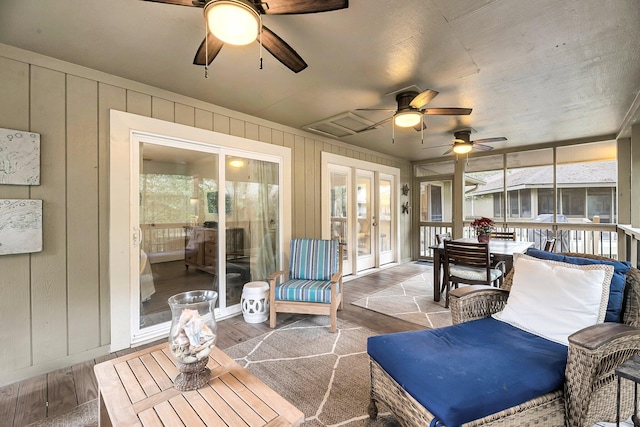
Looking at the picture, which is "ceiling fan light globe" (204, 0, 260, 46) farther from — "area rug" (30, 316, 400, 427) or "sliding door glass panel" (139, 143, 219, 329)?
"area rug" (30, 316, 400, 427)

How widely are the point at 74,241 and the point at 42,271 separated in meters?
0.30

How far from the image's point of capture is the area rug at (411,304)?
3143mm

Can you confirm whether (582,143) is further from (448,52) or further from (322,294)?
(322,294)

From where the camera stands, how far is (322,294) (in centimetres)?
287

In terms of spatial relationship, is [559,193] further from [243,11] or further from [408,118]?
[243,11]

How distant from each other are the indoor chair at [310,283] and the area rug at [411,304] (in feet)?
1.93

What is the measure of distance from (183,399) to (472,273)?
129 inches

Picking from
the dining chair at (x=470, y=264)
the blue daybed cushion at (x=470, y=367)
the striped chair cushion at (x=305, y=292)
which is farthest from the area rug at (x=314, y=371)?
the dining chair at (x=470, y=264)

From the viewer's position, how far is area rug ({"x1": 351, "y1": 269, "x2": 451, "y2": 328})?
3.14 m

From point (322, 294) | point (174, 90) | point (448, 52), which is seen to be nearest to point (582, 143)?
point (448, 52)

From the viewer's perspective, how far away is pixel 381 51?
2146 millimetres

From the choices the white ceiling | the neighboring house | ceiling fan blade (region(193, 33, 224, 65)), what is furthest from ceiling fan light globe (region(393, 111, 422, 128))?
the neighboring house

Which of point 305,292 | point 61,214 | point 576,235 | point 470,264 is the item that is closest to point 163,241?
point 61,214

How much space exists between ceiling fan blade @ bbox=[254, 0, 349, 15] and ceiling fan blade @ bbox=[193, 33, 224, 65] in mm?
420
